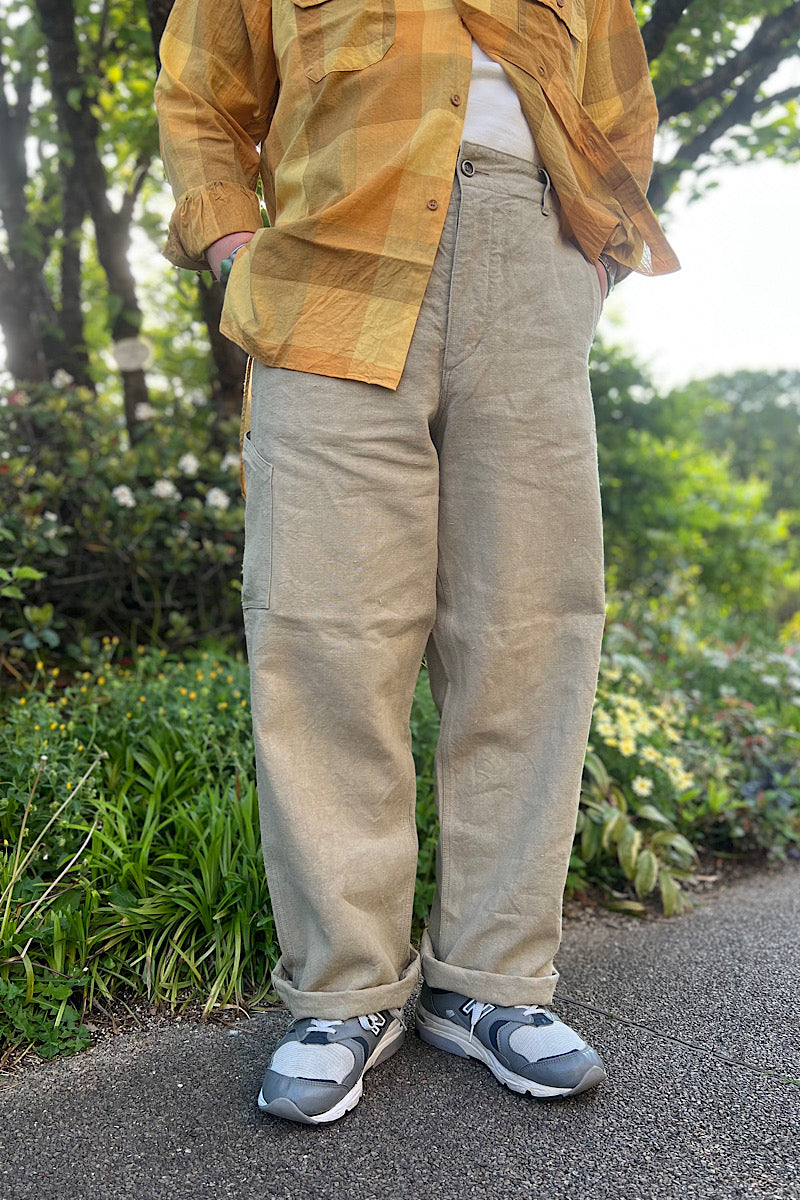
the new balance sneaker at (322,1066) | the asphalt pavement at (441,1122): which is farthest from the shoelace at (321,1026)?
the asphalt pavement at (441,1122)

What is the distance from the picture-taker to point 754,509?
6102 millimetres

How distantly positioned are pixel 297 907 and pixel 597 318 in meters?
1.08

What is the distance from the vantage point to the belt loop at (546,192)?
149 centimetres

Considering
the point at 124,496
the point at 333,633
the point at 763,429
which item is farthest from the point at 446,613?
the point at 763,429

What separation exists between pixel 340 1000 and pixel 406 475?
Answer: 80cm

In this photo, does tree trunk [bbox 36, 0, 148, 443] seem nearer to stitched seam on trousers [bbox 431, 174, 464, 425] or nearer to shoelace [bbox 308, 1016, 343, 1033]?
stitched seam on trousers [bbox 431, 174, 464, 425]

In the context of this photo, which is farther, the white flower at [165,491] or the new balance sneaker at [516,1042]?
the white flower at [165,491]

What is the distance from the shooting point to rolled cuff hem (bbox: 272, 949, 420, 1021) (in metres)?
1.43

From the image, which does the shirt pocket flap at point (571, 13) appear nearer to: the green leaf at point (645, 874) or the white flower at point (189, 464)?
the green leaf at point (645, 874)

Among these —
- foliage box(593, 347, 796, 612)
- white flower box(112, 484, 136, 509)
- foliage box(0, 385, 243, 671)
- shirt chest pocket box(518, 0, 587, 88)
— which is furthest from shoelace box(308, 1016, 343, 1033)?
foliage box(593, 347, 796, 612)

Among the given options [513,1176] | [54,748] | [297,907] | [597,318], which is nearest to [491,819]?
[297,907]

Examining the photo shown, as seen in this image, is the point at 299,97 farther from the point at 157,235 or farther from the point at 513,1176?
the point at 157,235

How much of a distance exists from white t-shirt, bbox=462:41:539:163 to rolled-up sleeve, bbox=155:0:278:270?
0.36 metres

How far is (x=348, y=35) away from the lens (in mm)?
1404
